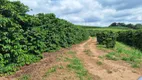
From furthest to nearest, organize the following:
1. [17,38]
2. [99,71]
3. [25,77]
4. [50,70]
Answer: [99,71] < [50,70] < [17,38] < [25,77]

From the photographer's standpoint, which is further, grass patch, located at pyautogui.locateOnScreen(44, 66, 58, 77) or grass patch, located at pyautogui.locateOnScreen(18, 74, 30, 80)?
grass patch, located at pyautogui.locateOnScreen(44, 66, 58, 77)

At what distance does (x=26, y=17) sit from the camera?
347 inches

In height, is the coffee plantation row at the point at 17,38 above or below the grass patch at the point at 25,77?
above

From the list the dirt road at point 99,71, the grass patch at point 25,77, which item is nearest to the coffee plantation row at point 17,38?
the dirt road at point 99,71

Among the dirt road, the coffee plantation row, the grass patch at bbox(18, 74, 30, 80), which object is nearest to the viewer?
the grass patch at bbox(18, 74, 30, 80)

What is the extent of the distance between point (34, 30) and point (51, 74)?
8.06 feet

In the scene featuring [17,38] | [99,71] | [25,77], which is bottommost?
[99,71]

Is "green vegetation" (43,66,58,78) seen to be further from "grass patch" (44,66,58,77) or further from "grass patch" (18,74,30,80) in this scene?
"grass patch" (18,74,30,80)

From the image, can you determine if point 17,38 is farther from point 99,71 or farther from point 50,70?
point 99,71

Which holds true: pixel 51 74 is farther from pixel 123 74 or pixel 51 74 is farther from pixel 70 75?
pixel 123 74

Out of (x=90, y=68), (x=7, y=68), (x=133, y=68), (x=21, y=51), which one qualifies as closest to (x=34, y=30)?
(x=21, y=51)

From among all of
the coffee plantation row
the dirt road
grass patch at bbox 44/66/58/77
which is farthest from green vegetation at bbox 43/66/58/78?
the coffee plantation row

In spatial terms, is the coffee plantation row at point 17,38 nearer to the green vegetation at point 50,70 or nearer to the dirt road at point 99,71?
the dirt road at point 99,71

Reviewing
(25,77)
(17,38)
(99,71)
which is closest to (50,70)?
(25,77)
